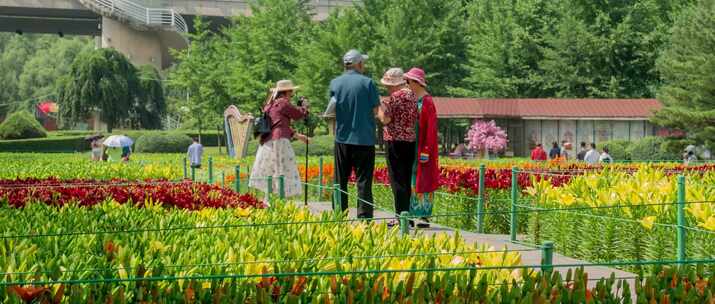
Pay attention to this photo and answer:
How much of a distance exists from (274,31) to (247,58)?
237cm

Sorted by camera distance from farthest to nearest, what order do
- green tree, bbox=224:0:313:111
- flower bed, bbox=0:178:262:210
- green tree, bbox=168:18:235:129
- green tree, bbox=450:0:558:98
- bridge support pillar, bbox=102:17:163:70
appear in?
bridge support pillar, bbox=102:17:163:70, green tree, bbox=168:18:235:129, green tree, bbox=224:0:313:111, green tree, bbox=450:0:558:98, flower bed, bbox=0:178:262:210

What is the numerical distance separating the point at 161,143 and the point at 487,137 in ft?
59.2

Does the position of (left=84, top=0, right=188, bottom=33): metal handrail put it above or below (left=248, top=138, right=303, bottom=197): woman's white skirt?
above

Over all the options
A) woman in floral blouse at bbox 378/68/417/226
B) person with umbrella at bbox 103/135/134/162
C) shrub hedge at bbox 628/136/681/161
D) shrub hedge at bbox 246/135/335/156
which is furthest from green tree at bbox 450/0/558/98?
woman in floral blouse at bbox 378/68/417/226

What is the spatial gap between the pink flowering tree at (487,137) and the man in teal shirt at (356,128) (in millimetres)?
32110

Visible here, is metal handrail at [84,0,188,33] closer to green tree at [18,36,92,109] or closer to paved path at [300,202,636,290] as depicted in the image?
green tree at [18,36,92,109]

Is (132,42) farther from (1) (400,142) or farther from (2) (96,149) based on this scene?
(1) (400,142)

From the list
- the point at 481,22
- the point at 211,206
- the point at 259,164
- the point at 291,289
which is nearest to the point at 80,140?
the point at 481,22

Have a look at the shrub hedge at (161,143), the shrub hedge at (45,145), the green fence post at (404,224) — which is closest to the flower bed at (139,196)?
the green fence post at (404,224)

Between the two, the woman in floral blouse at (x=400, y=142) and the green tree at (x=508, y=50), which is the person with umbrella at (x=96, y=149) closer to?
the green tree at (x=508, y=50)

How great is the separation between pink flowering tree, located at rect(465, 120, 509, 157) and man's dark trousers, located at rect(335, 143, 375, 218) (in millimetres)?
32133

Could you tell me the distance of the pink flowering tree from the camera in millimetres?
43250

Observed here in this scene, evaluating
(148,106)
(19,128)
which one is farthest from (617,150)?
(19,128)

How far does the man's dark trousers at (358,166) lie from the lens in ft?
36.9
